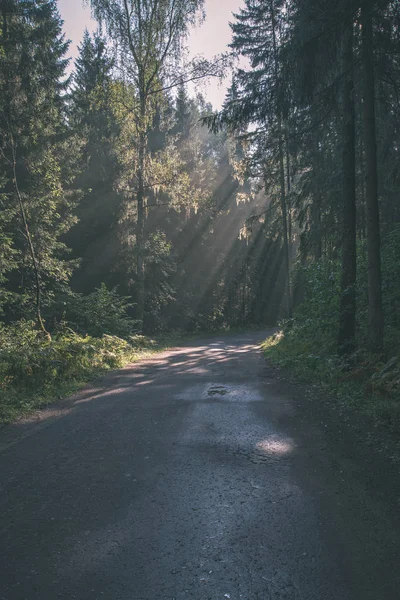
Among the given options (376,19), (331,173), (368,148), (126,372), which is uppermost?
(376,19)

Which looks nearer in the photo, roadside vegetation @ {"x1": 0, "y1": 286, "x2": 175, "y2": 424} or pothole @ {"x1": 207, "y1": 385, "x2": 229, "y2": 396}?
roadside vegetation @ {"x1": 0, "y1": 286, "x2": 175, "y2": 424}

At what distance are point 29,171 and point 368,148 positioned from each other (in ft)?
39.2

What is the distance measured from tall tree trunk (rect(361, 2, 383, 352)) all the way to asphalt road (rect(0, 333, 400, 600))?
3.43 meters

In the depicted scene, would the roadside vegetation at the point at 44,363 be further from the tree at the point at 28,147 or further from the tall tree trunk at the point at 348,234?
the tall tree trunk at the point at 348,234

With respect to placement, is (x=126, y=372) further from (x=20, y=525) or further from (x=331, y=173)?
(x=331, y=173)

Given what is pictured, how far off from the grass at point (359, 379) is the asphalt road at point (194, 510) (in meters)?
0.85

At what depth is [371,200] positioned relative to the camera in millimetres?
9164

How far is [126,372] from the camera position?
12156 millimetres

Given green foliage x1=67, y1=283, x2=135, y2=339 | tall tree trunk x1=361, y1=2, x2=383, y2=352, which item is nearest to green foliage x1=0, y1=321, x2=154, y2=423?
green foliage x1=67, y1=283, x2=135, y2=339

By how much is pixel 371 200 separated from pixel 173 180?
39.6 ft

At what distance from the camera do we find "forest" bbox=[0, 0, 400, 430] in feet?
30.2

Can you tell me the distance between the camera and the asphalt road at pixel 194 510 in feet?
9.18

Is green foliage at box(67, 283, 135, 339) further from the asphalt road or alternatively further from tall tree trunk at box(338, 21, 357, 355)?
the asphalt road

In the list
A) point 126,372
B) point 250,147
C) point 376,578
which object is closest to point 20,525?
point 376,578
